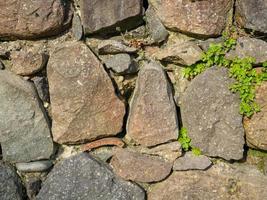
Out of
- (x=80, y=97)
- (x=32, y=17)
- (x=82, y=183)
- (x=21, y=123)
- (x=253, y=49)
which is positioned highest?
(x=32, y=17)

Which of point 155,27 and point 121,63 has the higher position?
point 155,27

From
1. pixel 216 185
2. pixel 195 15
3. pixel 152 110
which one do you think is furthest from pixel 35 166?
pixel 195 15

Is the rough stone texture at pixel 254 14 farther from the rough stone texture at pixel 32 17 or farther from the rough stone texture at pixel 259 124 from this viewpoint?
the rough stone texture at pixel 32 17

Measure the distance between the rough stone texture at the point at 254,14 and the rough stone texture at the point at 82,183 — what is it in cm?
100

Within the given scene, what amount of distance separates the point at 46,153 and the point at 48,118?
7.1 inches

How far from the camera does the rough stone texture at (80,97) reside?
1997 millimetres

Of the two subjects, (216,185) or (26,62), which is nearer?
(26,62)

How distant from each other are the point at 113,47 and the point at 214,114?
23.9 inches

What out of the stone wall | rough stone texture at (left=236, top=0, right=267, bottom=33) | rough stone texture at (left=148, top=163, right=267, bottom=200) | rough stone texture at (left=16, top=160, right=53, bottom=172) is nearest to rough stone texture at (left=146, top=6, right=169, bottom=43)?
the stone wall

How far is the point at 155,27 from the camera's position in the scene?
2023 mm

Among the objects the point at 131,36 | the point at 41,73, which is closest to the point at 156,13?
the point at 131,36

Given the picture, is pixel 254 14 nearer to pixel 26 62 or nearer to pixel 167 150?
pixel 167 150

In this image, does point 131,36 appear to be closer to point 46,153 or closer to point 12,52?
point 12,52

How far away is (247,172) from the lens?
6.81ft
